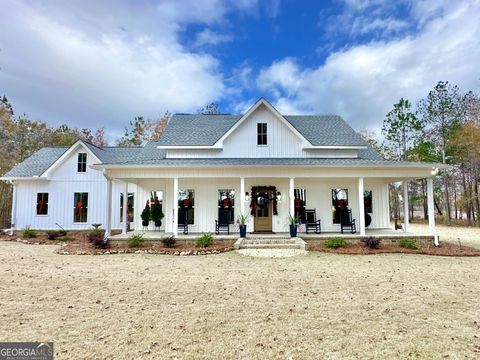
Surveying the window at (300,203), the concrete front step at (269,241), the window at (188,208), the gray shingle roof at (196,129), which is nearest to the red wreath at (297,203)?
the window at (300,203)

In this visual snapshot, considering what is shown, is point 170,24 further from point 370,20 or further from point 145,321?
point 145,321

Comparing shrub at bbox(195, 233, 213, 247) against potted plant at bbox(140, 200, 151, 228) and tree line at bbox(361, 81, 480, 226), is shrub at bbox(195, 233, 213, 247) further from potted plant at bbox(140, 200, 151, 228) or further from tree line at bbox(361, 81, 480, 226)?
tree line at bbox(361, 81, 480, 226)

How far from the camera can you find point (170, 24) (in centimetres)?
1485

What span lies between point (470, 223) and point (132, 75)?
31.9 m

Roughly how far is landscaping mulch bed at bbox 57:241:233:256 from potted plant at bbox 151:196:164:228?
2.97m

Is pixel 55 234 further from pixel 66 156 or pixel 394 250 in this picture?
pixel 394 250

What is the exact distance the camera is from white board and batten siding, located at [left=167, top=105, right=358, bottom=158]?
14984 mm

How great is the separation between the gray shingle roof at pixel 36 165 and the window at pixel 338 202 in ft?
56.5

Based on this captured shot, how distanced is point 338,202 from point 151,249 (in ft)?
30.5

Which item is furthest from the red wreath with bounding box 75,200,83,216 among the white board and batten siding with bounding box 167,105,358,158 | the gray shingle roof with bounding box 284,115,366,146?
the gray shingle roof with bounding box 284,115,366,146

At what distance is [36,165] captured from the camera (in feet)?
58.4

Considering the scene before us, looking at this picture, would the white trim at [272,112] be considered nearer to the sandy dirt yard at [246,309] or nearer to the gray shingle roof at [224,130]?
the gray shingle roof at [224,130]

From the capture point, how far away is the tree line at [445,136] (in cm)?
2364

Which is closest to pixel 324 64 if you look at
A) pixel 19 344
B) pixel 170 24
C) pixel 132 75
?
pixel 170 24
